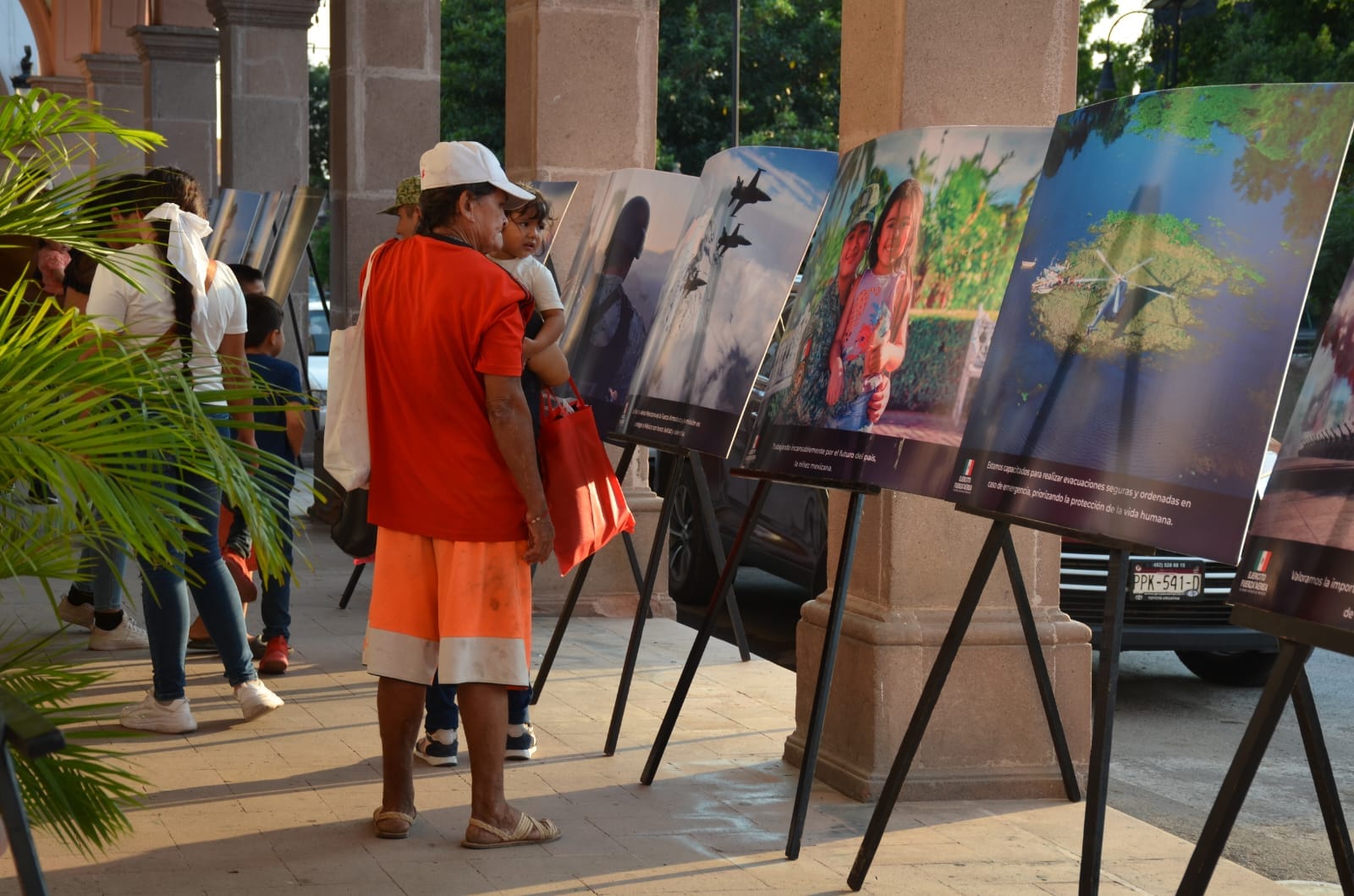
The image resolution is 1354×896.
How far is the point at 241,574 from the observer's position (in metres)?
6.93

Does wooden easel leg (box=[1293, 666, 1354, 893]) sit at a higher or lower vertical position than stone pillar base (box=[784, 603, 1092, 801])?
higher

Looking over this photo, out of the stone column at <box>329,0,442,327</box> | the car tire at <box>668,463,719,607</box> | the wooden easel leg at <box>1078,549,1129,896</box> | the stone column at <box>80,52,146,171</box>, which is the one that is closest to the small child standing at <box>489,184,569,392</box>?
the wooden easel leg at <box>1078,549,1129,896</box>

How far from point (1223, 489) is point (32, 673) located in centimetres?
227

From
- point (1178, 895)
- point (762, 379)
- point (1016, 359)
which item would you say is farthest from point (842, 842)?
point (762, 379)

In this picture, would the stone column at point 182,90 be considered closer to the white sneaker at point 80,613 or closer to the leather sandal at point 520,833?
the white sneaker at point 80,613

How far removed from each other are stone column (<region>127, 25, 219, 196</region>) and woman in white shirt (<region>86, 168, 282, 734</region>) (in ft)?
35.8

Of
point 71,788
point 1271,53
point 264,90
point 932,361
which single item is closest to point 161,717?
point 932,361

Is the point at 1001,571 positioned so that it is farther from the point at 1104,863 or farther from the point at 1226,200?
the point at 1226,200

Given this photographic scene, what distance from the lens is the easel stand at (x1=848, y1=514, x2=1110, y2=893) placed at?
12.2 ft

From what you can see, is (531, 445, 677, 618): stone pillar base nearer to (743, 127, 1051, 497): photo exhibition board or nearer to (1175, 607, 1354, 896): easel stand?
(743, 127, 1051, 497): photo exhibition board

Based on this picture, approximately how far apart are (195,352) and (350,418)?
3.41 ft

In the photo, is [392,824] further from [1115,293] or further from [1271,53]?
[1271,53]

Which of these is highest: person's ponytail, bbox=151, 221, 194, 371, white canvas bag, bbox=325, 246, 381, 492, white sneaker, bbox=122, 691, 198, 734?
person's ponytail, bbox=151, 221, 194, 371

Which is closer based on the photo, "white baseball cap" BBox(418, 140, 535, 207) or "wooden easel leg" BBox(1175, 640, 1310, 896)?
"wooden easel leg" BBox(1175, 640, 1310, 896)
